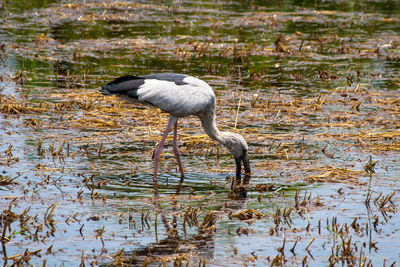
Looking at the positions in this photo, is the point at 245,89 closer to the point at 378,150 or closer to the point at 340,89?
the point at 340,89

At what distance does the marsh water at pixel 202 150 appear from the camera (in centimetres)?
582

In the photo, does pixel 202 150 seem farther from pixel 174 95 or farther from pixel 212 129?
pixel 174 95

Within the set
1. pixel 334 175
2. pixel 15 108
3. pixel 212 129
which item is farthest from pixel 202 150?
pixel 15 108

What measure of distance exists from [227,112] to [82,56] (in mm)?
5353

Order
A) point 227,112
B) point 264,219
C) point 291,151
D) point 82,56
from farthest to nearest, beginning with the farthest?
point 82,56 < point 227,112 < point 291,151 < point 264,219

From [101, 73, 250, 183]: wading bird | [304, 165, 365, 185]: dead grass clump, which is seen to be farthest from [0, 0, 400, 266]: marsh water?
[101, 73, 250, 183]: wading bird

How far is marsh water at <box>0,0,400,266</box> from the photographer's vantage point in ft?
19.1

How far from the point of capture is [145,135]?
31.2 feet

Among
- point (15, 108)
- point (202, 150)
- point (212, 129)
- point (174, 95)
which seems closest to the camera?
point (174, 95)

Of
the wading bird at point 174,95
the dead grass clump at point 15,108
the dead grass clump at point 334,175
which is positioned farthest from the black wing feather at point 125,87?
the dead grass clump at point 15,108

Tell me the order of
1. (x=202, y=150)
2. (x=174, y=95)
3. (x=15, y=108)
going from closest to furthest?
(x=174, y=95), (x=202, y=150), (x=15, y=108)

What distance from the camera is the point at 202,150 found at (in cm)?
901

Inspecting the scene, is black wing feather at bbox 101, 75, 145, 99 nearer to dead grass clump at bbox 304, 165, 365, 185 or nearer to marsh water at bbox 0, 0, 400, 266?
marsh water at bbox 0, 0, 400, 266

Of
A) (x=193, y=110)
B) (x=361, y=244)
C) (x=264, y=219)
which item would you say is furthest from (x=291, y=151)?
(x=361, y=244)
